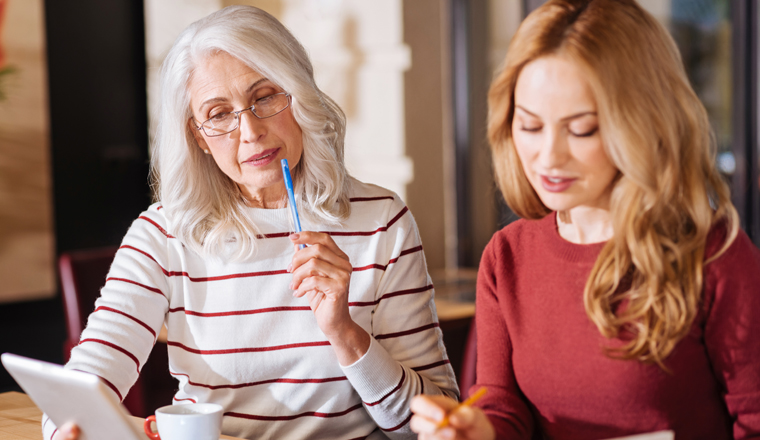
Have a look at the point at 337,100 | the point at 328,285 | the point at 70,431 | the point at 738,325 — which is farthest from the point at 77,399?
the point at 337,100

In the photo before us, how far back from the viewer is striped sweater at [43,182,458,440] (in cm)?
127

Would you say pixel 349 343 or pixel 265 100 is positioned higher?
pixel 265 100

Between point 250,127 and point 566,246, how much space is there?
0.57 metres

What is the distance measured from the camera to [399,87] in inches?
139

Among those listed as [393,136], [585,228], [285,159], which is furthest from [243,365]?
[393,136]

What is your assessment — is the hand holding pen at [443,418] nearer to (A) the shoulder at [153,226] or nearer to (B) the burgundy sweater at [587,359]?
(B) the burgundy sweater at [587,359]

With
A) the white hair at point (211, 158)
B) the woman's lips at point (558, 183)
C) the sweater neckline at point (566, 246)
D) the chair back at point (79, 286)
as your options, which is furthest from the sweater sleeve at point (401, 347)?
the chair back at point (79, 286)

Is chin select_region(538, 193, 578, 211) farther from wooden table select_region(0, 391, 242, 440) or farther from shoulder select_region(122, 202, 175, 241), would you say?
shoulder select_region(122, 202, 175, 241)

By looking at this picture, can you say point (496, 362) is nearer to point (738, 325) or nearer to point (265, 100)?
point (738, 325)

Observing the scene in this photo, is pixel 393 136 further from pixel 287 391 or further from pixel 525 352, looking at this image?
pixel 525 352

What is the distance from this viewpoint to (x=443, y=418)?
84cm

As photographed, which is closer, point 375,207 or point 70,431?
point 70,431

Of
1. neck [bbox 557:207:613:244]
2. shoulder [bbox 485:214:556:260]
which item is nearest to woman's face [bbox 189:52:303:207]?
shoulder [bbox 485:214:556:260]

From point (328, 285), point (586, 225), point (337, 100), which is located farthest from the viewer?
point (337, 100)
